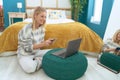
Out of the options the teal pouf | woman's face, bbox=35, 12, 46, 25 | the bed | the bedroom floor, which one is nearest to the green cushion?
the bedroom floor

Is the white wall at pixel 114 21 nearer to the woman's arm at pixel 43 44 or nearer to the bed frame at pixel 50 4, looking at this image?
the woman's arm at pixel 43 44

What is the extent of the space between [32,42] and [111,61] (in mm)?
1124

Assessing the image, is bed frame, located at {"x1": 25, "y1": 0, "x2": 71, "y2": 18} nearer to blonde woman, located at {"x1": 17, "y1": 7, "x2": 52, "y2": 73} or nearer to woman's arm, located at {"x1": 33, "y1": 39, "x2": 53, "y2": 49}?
blonde woman, located at {"x1": 17, "y1": 7, "x2": 52, "y2": 73}

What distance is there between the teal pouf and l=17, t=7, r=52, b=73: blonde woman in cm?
22

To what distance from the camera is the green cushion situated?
2057 millimetres

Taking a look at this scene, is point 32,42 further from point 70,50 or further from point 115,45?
point 115,45

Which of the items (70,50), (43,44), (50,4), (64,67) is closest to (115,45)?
(70,50)

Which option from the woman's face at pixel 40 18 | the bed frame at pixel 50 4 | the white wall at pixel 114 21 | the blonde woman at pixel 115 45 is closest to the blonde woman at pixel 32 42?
the woman's face at pixel 40 18

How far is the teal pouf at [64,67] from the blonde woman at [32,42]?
0.22 m

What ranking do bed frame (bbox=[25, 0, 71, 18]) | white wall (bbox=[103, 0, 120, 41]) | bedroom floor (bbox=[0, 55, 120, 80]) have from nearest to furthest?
bedroom floor (bbox=[0, 55, 120, 80]) → white wall (bbox=[103, 0, 120, 41]) → bed frame (bbox=[25, 0, 71, 18])

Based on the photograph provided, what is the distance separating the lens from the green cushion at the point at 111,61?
2057 mm

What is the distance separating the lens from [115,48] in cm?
252

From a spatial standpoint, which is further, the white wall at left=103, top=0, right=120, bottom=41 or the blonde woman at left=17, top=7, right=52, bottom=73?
the white wall at left=103, top=0, right=120, bottom=41

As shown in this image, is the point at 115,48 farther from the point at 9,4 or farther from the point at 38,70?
the point at 9,4
